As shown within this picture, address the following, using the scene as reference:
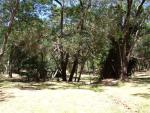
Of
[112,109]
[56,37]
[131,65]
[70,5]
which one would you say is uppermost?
[70,5]

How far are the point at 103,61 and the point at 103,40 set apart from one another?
6.44 m

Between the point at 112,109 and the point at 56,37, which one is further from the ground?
the point at 56,37

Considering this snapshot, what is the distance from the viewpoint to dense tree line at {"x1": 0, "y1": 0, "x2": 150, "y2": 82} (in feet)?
99.4

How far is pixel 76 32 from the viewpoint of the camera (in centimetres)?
3130

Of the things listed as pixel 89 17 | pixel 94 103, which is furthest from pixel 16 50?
pixel 94 103

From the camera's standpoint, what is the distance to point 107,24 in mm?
29734

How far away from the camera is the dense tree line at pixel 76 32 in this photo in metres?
30.3

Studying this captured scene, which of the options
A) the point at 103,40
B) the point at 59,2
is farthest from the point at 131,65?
the point at 59,2

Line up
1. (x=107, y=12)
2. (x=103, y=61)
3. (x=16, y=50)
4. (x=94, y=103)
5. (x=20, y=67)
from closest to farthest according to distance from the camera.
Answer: (x=94, y=103), (x=107, y=12), (x=103, y=61), (x=20, y=67), (x=16, y=50)

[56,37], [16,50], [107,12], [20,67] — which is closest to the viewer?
[107,12]

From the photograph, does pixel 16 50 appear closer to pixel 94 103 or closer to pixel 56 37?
pixel 56 37

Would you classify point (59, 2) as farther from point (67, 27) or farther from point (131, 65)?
point (131, 65)

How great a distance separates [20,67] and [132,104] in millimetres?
25905

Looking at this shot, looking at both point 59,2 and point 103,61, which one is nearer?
point 59,2
